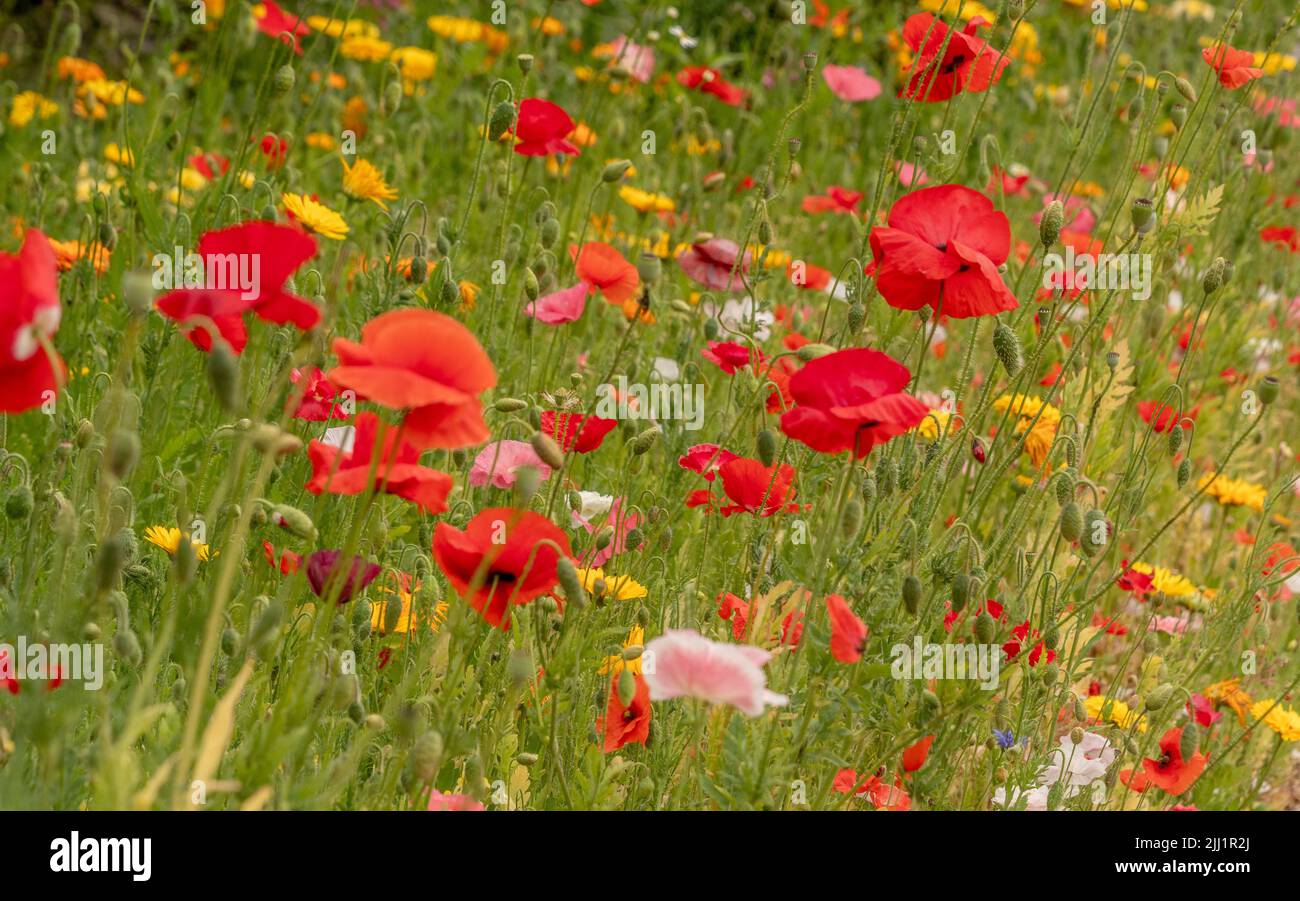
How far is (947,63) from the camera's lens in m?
2.39

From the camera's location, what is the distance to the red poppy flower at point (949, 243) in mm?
1872

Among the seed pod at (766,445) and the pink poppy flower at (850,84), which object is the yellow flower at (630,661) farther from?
the pink poppy flower at (850,84)

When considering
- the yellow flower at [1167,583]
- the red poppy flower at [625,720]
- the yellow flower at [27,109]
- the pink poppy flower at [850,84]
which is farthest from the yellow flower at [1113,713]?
the yellow flower at [27,109]

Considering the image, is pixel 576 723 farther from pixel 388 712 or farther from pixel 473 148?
pixel 473 148

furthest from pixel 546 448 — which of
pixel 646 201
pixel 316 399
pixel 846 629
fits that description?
pixel 646 201

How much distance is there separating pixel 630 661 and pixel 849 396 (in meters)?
0.55

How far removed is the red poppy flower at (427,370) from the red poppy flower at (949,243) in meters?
0.71

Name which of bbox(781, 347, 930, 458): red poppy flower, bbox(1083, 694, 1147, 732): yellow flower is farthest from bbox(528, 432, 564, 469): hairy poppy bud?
bbox(1083, 694, 1147, 732): yellow flower

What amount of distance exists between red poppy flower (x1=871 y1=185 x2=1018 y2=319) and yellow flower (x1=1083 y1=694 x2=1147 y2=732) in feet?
2.52

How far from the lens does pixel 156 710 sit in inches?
45.3

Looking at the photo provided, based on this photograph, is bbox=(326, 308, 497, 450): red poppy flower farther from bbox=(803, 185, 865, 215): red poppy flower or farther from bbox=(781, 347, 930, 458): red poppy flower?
bbox=(803, 185, 865, 215): red poppy flower

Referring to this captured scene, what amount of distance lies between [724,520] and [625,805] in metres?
0.83
